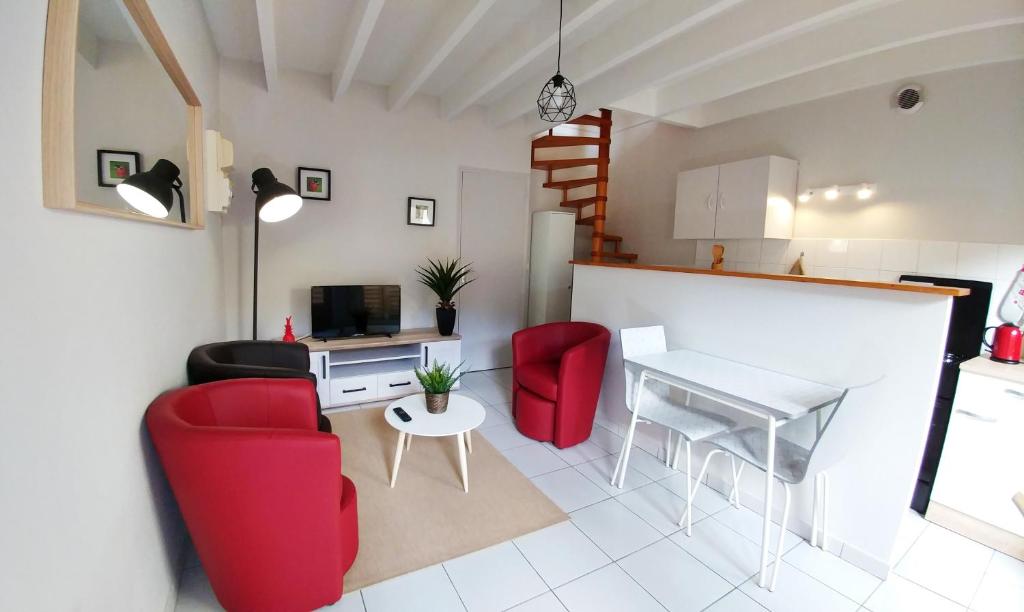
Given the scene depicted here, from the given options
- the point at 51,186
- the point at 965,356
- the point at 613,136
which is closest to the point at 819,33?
the point at 965,356

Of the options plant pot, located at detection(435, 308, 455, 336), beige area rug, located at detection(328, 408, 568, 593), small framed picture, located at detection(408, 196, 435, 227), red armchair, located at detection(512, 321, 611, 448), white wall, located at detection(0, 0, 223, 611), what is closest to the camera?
white wall, located at detection(0, 0, 223, 611)

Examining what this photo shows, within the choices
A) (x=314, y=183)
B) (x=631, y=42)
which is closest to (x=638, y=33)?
(x=631, y=42)

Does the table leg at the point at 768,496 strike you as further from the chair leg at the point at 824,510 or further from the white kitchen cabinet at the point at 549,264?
the white kitchen cabinet at the point at 549,264

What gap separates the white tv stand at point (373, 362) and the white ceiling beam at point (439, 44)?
83.0 inches

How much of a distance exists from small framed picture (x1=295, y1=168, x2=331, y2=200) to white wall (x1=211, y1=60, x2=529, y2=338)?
6 centimetres

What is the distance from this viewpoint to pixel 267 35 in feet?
7.97

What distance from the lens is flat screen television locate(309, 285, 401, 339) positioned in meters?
3.62

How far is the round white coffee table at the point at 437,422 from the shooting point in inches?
91.7

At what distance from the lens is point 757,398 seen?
1.90m

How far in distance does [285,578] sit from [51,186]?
→ 1.39 m

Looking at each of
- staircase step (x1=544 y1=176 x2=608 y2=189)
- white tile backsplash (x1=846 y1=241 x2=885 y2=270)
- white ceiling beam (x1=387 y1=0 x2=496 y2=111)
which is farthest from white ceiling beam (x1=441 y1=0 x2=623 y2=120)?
white tile backsplash (x1=846 y1=241 x2=885 y2=270)

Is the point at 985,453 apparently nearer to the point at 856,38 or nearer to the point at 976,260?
the point at 976,260

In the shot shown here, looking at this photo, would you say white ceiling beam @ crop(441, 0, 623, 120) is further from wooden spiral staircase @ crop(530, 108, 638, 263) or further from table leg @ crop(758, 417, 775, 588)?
Result: table leg @ crop(758, 417, 775, 588)

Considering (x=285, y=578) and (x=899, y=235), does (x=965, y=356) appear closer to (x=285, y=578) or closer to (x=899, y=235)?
(x=899, y=235)
